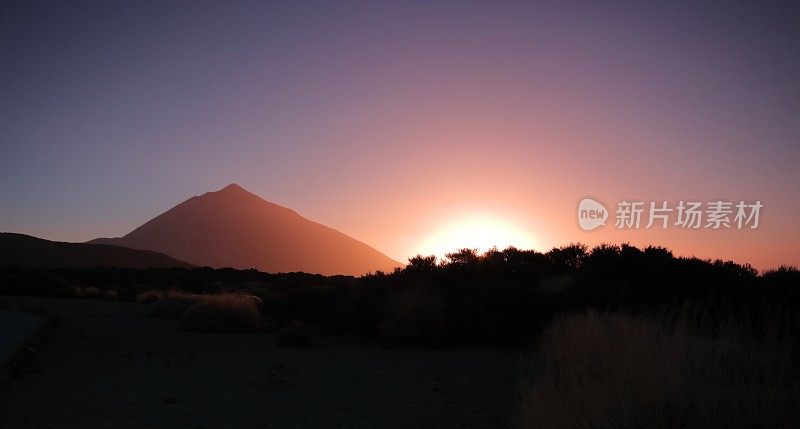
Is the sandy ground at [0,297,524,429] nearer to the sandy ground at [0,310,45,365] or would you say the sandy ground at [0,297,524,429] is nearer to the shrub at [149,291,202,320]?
the sandy ground at [0,310,45,365]

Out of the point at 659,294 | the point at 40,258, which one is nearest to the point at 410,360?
the point at 659,294

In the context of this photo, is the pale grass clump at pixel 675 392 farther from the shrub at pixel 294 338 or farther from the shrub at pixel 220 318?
the shrub at pixel 220 318

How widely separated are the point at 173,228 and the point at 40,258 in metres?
109

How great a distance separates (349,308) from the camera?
16.7 metres

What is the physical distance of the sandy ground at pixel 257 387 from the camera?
24.3 feet

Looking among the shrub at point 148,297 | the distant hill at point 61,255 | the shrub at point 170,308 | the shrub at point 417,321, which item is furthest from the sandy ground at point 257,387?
the distant hill at point 61,255

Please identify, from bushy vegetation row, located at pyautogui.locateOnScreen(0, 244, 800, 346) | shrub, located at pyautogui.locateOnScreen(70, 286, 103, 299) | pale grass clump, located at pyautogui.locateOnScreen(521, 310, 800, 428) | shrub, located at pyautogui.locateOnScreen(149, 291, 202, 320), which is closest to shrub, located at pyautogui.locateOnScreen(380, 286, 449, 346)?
bushy vegetation row, located at pyautogui.locateOnScreen(0, 244, 800, 346)

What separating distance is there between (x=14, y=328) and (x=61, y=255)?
72.5 meters

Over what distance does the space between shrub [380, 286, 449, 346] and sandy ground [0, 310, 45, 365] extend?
7631mm

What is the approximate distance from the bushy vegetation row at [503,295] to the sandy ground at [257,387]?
3.14ft

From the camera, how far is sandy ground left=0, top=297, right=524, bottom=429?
24.3ft

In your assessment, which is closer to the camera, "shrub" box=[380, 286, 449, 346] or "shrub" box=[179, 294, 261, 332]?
"shrub" box=[380, 286, 449, 346]

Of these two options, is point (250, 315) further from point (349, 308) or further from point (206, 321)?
point (349, 308)

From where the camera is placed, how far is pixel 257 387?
9.61 m
